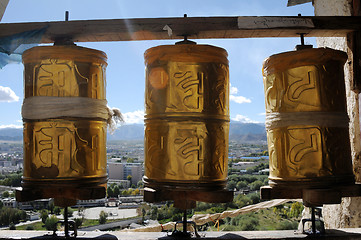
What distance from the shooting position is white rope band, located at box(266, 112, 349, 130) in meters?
2.44

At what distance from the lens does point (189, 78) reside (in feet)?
7.77

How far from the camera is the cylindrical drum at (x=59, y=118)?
239cm

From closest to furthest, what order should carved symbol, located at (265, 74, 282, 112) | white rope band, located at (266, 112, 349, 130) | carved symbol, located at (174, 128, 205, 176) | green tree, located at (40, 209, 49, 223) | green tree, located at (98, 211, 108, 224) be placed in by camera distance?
carved symbol, located at (174, 128, 205, 176) → white rope band, located at (266, 112, 349, 130) → carved symbol, located at (265, 74, 282, 112) → green tree, located at (40, 209, 49, 223) → green tree, located at (98, 211, 108, 224)

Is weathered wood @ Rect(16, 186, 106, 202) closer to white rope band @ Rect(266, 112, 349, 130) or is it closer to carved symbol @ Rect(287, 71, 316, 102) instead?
white rope band @ Rect(266, 112, 349, 130)

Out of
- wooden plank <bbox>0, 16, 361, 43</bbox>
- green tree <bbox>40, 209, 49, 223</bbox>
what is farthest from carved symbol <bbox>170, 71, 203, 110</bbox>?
green tree <bbox>40, 209, 49, 223</bbox>

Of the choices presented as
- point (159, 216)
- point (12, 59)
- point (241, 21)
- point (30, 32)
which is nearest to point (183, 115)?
point (241, 21)

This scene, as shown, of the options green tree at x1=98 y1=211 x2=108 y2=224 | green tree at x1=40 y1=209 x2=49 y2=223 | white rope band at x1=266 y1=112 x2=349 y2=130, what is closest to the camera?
white rope band at x1=266 y1=112 x2=349 y2=130

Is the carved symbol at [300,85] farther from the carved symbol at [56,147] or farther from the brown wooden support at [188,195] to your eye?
the carved symbol at [56,147]

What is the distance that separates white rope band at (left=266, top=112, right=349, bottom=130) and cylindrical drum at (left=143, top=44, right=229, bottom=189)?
1.61ft

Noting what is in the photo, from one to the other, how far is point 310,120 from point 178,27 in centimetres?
138

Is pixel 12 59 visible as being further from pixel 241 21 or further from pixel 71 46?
pixel 241 21

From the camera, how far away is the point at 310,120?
2.44m

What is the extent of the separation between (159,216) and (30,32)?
12929mm

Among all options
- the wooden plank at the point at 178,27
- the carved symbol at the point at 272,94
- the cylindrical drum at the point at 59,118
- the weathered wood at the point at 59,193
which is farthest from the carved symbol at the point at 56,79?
the carved symbol at the point at 272,94
